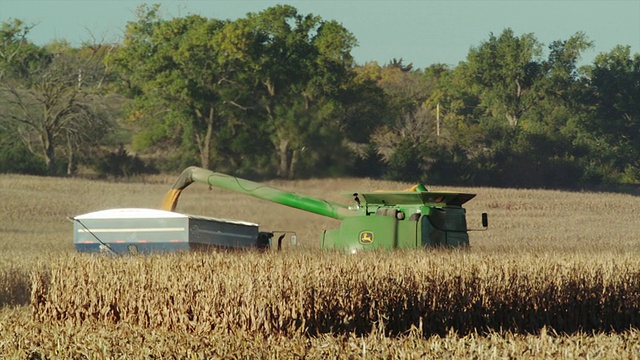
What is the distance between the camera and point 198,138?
57875 mm

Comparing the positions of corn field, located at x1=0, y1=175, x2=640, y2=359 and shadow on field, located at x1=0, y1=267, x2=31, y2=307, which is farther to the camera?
shadow on field, located at x1=0, y1=267, x2=31, y2=307

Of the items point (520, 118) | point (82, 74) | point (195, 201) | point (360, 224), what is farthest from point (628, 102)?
point (360, 224)

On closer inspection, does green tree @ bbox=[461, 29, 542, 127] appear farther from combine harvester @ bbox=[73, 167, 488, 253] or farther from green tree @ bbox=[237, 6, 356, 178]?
combine harvester @ bbox=[73, 167, 488, 253]

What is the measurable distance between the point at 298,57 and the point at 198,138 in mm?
7880

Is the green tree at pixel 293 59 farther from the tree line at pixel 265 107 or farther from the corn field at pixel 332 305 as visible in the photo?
the corn field at pixel 332 305

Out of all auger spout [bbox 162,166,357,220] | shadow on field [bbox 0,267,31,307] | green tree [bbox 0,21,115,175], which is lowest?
shadow on field [bbox 0,267,31,307]

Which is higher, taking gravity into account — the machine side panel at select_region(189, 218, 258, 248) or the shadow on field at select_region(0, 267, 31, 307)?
the machine side panel at select_region(189, 218, 258, 248)

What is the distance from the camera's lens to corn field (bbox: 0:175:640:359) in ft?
34.3

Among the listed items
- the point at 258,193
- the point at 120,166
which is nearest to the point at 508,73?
the point at 120,166

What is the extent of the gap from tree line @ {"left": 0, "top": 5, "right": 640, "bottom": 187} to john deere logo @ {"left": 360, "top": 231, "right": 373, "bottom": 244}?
101 ft

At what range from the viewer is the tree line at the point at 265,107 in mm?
55969

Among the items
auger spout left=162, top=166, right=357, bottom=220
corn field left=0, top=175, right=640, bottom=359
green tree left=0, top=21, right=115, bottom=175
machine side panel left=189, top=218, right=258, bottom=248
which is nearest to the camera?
corn field left=0, top=175, right=640, bottom=359

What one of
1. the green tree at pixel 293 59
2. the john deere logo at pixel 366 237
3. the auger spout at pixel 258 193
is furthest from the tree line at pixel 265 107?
the john deere logo at pixel 366 237

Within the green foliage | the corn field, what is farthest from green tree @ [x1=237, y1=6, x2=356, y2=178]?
the corn field
